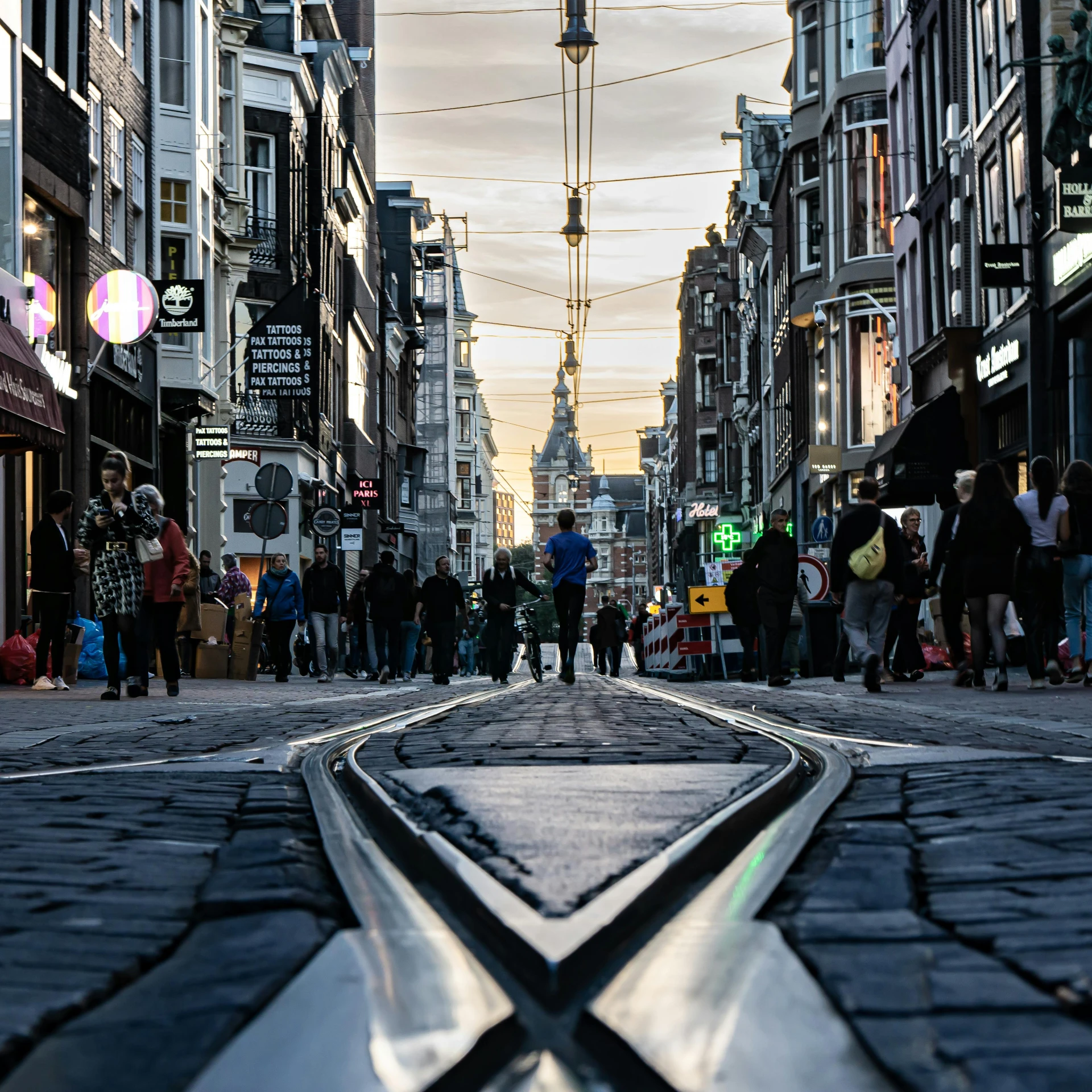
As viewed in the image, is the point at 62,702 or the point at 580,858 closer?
the point at 580,858

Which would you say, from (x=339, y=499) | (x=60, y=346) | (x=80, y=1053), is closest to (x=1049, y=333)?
(x=60, y=346)

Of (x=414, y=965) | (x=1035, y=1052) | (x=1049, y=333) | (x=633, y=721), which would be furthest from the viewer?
(x=1049, y=333)

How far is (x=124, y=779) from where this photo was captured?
226 inches

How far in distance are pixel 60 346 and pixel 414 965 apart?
20.7 metres

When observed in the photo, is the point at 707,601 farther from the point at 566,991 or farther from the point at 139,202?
the point at 566,991

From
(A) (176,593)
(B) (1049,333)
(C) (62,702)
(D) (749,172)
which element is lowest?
(C) (62,702)

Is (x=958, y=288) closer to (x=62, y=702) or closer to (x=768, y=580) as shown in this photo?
(x=768, y=580)

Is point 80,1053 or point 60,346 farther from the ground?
point 60,346

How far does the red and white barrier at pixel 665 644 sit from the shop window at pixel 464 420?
78.3 meters

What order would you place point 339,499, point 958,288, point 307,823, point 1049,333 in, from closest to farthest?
point 307,823 < point 1049,333 < point 958,288 < point 339,499

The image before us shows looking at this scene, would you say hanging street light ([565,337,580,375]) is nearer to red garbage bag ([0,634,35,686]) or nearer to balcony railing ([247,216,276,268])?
balcony railing ([247,216,276,268])

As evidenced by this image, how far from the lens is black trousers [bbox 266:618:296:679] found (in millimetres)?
21438

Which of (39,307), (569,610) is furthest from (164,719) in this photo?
(39,307)

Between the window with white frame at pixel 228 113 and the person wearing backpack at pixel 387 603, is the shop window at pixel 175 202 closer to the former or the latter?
the window with white frame at pixel 228 113
